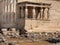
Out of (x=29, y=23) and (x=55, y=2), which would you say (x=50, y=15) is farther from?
(x=29, y=23)

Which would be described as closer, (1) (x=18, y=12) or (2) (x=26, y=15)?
(2) (x=26, y=15)

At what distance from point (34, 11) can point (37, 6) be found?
3.45 feet

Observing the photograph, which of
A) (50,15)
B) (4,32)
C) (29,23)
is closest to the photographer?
(4,32)

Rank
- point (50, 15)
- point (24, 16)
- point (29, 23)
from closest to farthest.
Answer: point (29, 23)
point (24, 16)
point (50, 15)

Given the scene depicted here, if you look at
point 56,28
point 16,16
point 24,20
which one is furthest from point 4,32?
point 56,28

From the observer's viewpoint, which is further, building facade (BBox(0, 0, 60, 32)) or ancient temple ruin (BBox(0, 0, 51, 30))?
ancient temple ruin (BBox(0, 0, 51, 30))

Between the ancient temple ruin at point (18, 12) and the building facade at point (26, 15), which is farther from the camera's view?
the ancient temple ruin at point (18, 12)

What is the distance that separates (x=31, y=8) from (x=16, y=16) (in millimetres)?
3123

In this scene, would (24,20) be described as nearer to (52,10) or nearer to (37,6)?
(37,6)

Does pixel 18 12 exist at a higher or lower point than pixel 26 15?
higher

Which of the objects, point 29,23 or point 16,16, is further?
point 16,16

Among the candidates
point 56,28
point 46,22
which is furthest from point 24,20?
point 56,28

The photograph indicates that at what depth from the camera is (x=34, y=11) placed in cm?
4075

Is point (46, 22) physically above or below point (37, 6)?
below
